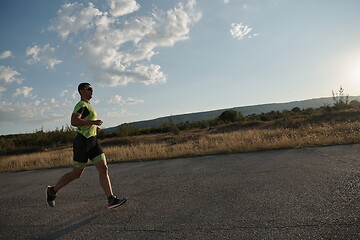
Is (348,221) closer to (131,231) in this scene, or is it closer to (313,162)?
(131,231)

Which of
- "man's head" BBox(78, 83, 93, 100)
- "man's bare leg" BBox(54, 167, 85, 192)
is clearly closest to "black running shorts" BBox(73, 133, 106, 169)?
"man's bare leg" BBox(54, 167, 85, 192)

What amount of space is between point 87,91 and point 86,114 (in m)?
0.41

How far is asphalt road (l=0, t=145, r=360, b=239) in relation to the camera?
2.56 metres

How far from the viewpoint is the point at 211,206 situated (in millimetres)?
3307

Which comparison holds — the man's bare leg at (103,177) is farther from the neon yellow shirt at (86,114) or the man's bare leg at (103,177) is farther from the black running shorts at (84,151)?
the neon yellow shirt at (86,114)

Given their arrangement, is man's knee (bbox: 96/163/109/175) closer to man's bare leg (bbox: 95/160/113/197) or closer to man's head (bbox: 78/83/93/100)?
man's bare leg (bbox: 95/160/113/197)

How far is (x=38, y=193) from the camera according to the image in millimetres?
5109

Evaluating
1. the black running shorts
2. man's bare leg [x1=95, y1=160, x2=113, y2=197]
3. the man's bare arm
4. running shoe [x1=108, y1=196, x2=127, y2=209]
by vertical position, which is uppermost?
the man's bare arm

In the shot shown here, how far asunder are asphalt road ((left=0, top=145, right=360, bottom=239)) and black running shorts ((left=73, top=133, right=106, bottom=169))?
802 mm

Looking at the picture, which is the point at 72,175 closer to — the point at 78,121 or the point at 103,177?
the point at 103,177

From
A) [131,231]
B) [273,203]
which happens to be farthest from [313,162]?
[131,231]

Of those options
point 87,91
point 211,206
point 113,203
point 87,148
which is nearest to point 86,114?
point 87,91

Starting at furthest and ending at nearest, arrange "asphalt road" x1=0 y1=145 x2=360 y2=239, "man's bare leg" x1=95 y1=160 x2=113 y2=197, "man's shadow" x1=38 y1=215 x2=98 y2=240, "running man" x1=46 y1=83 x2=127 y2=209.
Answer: "man's bare leg" x1=95 y1=160 x2=113 y2=197 → "running man" x1=46 y1=83 x2=127 y2=209 → "man's shadow" x1=38 y1=215 x2=98 y2=240 → "asphalt road" x1=0 y1=145 x2=360 y2=239

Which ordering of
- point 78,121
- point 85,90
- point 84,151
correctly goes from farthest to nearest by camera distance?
point 85,90 < point 84,151 < point 78,121
